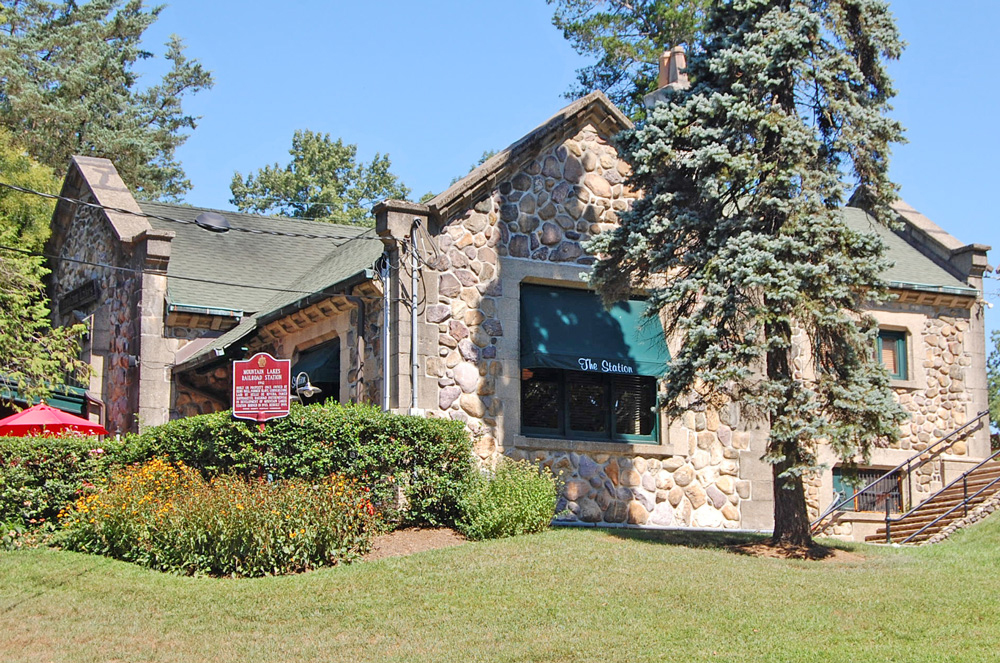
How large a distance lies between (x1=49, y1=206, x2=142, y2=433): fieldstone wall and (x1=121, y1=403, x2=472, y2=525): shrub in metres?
5.75

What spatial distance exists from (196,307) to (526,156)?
23.5ft

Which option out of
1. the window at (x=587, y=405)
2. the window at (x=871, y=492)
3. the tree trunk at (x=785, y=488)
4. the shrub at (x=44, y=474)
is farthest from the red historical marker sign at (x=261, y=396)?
the window at (x=871, y=492)

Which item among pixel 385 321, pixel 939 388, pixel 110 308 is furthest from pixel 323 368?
pixel 939 388

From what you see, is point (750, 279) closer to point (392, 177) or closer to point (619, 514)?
point (619, 514)

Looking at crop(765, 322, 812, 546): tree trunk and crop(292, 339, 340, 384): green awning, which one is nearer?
crop(765, 322, 812, 546): tree trunk

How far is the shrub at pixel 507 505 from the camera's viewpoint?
1505cm

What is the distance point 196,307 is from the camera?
70.1ft

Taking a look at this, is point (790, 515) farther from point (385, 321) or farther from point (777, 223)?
point (385, 321)

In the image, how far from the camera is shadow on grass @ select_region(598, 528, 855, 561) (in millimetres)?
14617

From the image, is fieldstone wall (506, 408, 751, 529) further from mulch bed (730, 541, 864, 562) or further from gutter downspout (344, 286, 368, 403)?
mulch bed (730, 541, 864, 562)

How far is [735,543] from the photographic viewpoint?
15.4m

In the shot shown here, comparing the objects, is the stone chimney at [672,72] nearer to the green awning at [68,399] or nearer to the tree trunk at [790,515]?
the tree trunk at [790,515]

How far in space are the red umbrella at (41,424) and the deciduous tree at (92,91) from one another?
20342mm

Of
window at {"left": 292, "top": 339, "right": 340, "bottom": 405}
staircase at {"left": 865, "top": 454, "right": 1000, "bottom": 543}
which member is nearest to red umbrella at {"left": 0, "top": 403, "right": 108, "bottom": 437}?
window at {"left": 292, "top": 339, "right": 340, "bottom": 405}
